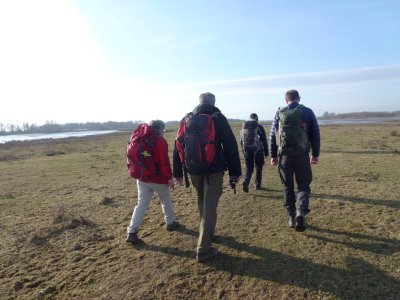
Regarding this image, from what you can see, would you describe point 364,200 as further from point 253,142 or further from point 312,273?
point 312,273

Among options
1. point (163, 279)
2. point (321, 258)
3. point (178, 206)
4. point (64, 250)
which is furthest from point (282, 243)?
point (64, 250)

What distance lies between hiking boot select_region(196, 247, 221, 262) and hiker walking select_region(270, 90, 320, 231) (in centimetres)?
135


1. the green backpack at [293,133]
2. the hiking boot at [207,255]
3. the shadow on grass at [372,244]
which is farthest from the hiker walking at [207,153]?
the shadow on grass at [372,244]

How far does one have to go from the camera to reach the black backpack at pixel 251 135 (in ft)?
25.4

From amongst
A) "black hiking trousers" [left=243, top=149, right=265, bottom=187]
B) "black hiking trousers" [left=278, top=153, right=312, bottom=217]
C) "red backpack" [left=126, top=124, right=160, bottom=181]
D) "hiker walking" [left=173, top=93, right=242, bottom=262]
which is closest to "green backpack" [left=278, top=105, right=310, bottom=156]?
"black hiking trousers" [left=278, top=153, right=312, bottom=217]

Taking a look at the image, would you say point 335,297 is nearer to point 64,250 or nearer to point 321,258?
point 321,258

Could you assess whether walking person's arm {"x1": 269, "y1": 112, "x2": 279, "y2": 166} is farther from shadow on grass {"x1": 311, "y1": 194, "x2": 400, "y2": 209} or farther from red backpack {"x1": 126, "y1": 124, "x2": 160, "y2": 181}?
shadow on grass {"x1": 311, "y1": 194, "x2": 400, "y2": 209}

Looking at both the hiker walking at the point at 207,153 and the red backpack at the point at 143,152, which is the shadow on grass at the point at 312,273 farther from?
the red backpack at the point at 143,152

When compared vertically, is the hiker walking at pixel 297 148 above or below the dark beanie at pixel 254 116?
below

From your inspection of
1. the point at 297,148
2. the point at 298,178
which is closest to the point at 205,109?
the point at 297,148

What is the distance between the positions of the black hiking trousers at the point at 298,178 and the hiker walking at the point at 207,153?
1215mm

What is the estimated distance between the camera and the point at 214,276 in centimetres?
402

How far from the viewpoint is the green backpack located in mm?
4898

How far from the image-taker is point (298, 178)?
511cm
